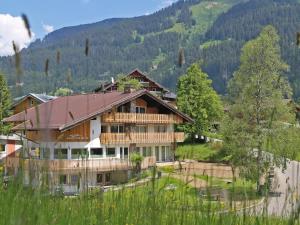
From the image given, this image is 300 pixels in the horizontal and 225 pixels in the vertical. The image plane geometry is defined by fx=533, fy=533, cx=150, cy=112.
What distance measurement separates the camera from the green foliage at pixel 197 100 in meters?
55.0

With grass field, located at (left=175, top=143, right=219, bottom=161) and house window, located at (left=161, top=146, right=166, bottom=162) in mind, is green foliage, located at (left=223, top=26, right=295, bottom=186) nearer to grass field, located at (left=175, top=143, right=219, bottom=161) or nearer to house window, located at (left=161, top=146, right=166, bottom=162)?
grass field, located at (left=175, top=143, right=219, bottom=161)

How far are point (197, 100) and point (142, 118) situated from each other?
45.7ft

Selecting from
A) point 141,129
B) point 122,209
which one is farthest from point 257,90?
point 122,209

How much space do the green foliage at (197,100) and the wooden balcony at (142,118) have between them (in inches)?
321

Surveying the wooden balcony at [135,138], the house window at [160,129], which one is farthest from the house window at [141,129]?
the house window at [160,129]

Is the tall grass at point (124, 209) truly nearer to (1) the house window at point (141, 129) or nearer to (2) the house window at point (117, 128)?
(2) the house window at point (117, 128)

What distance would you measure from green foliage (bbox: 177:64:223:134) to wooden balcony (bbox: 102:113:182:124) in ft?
26.8

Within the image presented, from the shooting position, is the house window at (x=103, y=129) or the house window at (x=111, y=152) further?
the house window at (x=111, y=152)

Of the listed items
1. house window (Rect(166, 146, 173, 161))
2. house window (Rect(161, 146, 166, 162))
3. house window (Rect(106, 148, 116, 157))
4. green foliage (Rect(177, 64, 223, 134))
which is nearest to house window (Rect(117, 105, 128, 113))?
house window (Rect(106, 148, 116, 157))

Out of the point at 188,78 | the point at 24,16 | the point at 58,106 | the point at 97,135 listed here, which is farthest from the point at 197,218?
the point at 188,78

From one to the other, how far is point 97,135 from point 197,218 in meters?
37.4

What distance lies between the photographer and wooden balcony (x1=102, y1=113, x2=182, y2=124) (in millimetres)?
40600

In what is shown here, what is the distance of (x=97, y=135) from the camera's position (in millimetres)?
40656

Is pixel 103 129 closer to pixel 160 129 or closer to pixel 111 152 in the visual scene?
pixel 111 152
